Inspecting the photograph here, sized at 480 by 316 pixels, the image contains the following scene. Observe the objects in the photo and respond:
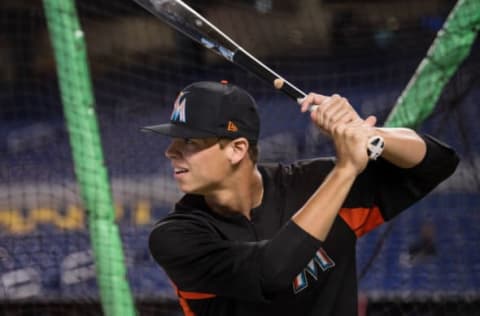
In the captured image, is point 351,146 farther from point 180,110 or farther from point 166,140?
point 166,140

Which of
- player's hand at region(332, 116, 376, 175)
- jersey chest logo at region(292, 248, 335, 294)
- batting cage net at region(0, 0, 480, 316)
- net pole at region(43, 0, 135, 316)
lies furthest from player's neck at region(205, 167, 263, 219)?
batting cage net at region(0, 0, 480, 316)

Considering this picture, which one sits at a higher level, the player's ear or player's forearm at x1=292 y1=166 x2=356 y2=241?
the player's ear

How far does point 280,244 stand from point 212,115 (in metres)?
0.41

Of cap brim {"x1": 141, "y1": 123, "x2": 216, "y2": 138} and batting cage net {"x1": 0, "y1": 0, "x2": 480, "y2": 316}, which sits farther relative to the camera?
batting cage net {"x1": 0, "y1": 0, "x2": 480, "y2": 316}

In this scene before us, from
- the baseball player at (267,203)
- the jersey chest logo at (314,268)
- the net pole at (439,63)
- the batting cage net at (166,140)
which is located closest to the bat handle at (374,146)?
the baseball player at (267,203)

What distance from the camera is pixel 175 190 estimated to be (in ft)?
15.1

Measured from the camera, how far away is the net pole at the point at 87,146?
3.23m

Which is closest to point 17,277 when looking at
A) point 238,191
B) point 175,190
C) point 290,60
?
point 175,190

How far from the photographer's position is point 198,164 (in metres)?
2.28

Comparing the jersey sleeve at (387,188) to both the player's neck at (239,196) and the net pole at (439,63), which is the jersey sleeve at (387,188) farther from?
the net pole at (439,63)

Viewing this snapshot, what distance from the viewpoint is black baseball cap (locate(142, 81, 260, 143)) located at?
7.50 ft

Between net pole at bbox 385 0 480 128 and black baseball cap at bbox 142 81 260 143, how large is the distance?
106 centimetres

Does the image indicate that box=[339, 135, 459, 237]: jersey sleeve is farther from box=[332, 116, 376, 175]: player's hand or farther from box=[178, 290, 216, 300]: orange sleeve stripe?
box=[178, 290, 216, 300]: orange sleeve stripe

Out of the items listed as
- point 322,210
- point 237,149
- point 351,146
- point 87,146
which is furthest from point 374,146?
point 87,146
